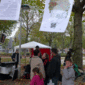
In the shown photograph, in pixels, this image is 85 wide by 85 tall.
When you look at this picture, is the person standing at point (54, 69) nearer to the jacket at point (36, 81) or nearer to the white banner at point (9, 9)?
the jacket at point (36, 81)

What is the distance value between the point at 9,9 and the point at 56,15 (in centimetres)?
127

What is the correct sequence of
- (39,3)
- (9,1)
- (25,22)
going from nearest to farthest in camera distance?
(9,1), (39,3), (25,22)

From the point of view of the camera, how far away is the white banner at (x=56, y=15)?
2969 millimetres

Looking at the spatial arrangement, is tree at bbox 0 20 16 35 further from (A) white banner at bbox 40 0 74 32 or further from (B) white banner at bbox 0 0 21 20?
(A) white banner at bbox 40 0 74 32

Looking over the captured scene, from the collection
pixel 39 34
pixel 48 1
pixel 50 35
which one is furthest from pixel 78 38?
pixel 50 35

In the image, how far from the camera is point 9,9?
3230 mm

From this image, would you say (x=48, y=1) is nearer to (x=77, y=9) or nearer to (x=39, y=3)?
(x=39, y=3)

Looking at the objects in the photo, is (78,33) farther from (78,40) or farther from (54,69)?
(54,69)

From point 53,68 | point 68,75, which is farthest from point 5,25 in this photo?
point 68,75

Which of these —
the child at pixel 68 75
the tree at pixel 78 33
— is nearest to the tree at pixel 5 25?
the tree at pixel 78 33

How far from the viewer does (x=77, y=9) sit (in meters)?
6.98

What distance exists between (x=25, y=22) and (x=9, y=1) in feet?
66.9

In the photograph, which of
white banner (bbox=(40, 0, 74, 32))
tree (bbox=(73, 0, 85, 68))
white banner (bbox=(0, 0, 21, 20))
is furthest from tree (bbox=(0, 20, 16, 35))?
white banner (bbox=(40, 0, 74, 32))

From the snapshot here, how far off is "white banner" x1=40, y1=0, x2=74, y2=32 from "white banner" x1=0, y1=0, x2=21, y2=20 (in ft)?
2.45
